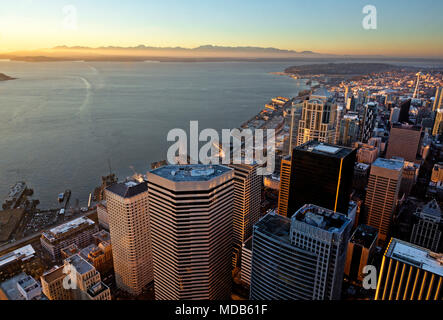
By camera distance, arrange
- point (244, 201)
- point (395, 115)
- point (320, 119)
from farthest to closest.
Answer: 1. point (395, 115)
2. point (320, 119)
3. point (244, 201)

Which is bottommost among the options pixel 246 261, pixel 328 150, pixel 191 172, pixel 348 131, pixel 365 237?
pixel 246 261

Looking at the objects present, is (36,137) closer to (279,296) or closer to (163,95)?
(163,95)

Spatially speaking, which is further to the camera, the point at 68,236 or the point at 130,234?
the point at 68,236

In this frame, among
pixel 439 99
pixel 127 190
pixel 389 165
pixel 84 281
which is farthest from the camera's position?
pixel 439 99

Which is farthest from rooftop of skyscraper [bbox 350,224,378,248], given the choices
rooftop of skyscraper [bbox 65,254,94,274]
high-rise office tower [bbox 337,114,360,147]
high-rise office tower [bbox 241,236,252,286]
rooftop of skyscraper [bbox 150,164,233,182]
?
high-rise office tower [bbox 337,114,360,147]

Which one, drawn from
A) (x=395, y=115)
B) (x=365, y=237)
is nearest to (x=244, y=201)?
(x=365, y=237)

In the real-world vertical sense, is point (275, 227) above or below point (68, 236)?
above

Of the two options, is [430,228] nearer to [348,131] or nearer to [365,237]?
[365,237]
